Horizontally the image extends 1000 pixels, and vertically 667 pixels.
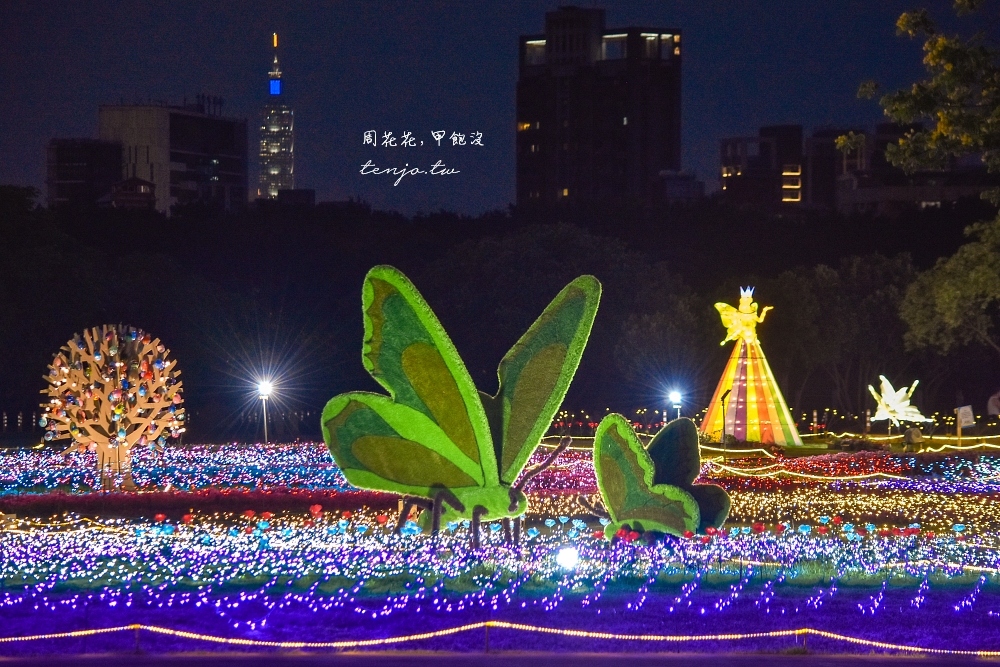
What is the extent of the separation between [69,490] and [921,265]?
4560 cm

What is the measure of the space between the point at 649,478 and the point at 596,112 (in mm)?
109856

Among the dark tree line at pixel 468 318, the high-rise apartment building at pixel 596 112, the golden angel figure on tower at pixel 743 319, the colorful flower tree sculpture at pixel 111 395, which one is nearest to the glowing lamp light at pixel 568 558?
the colorful flower tree sculpture at pixel 111 395

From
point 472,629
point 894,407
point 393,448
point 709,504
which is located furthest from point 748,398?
point 472,629

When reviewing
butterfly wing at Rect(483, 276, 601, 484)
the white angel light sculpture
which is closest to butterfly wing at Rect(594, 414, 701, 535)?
butterfly wing at Rect(483, 276, 601, 484)

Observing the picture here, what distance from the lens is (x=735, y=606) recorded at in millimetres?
15203

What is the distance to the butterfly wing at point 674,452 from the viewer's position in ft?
62.6

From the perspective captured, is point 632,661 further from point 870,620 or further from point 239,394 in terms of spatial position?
point 239,394

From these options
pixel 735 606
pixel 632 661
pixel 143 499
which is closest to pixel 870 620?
pixel 735 606

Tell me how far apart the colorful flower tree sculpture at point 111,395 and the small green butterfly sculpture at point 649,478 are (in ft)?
35.5

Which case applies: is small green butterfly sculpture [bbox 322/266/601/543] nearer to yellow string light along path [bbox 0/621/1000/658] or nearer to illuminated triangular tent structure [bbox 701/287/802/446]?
yellow string light along path [bbox 0/621/1000/658]

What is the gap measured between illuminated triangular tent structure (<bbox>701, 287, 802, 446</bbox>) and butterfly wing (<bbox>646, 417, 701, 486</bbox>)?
628 inches

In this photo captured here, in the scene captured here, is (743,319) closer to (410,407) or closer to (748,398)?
→ (748,398)

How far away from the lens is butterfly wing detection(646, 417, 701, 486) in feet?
62.6

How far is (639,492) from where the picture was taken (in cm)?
1889
